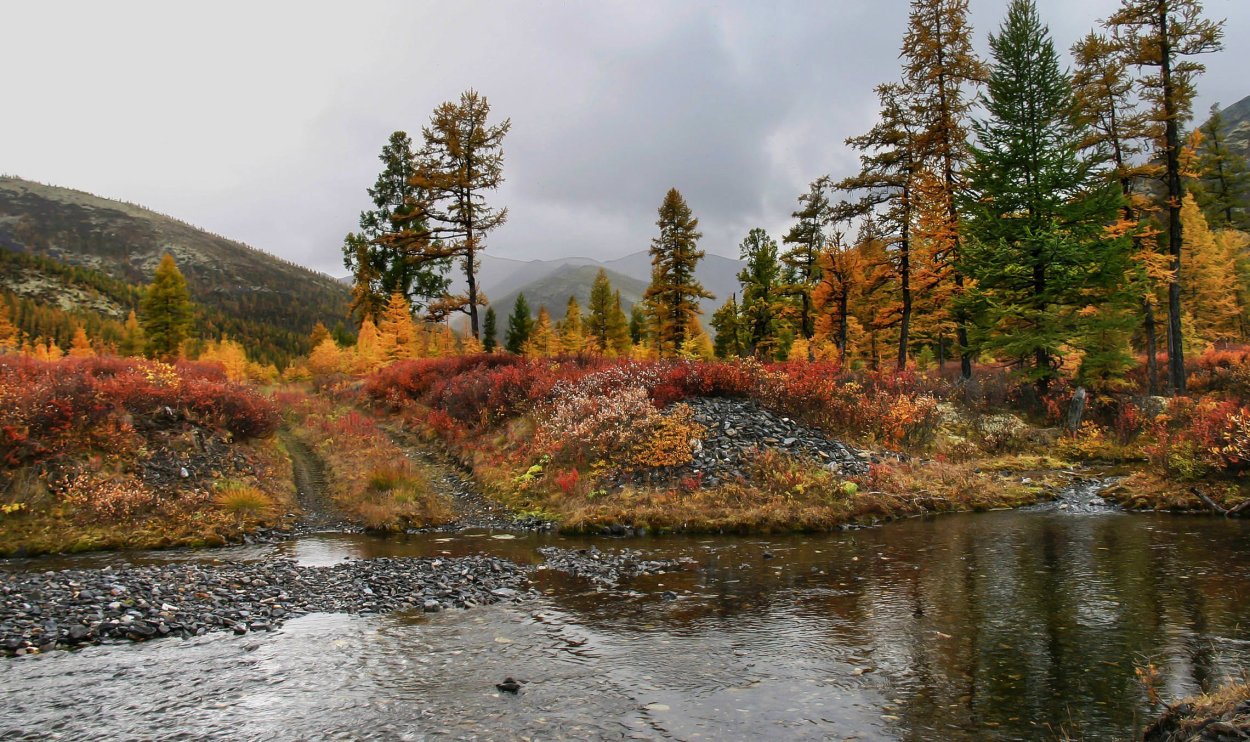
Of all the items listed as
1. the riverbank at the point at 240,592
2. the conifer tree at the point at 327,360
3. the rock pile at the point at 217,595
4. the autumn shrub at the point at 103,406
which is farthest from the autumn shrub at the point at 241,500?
the conifer tree at the point at 327,360

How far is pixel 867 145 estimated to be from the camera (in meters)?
31.0

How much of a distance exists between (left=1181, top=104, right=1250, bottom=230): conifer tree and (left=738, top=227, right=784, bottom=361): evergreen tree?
4256 cm

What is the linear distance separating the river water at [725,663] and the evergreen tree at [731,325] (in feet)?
130

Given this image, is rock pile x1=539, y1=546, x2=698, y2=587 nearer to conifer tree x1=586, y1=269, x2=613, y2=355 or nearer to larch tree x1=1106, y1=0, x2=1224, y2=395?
larch tree x1=1106, y1=0, x2=1224, y2=395

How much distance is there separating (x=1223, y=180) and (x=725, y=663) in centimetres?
7972

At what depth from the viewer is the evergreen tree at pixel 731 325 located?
168ft

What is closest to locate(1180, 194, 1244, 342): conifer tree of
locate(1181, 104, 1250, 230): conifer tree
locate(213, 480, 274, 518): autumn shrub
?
locate(1181, 104, 1250, 230): conifer tree

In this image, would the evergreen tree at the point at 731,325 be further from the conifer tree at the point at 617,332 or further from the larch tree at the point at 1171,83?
the larch tree at the point at 1171,83

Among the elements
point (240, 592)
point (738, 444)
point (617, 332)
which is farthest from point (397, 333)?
point (240, 592)

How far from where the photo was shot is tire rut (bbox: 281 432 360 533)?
1652 cm

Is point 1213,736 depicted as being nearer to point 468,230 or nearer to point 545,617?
point 545,617

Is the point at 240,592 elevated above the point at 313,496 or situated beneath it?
situated beneath

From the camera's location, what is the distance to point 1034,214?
2578cm

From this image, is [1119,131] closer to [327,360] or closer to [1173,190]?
[1173,190]
